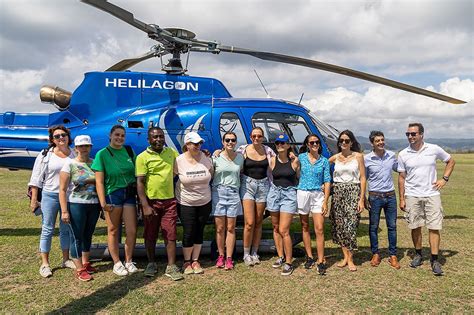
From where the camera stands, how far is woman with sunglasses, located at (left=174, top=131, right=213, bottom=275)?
4.80 meters

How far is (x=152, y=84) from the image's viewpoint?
682 cm

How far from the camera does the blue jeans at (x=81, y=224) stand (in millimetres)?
4613

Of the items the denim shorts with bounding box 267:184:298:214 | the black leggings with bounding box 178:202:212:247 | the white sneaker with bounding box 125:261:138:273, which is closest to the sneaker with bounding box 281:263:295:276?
the denim shorts with bounding box 267:184:298:214

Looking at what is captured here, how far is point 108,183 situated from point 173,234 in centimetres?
114

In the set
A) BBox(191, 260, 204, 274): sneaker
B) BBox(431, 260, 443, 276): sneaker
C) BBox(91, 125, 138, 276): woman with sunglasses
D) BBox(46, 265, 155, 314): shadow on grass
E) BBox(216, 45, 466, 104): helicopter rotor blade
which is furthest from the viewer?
BBox(216, 45, 466, 104): helicopter rotor blade

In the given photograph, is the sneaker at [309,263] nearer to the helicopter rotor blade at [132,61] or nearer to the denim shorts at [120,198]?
A: the denim shorts at [120,198]

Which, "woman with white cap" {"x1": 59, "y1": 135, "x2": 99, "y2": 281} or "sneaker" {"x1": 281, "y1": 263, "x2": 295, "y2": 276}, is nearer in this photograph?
"woman with white cap" {"x1": 59, "y1": 135, "x2": 99, "y2": 281}

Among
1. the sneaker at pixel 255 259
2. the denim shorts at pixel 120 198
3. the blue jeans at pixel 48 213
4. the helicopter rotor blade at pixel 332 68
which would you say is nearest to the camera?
the denim shorts at pixel 120 198

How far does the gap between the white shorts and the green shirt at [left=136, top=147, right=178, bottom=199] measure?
1.92m

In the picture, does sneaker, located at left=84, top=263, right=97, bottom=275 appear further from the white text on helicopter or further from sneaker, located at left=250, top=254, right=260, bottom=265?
the white text on helicopter

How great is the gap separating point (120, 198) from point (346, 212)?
10.8ft

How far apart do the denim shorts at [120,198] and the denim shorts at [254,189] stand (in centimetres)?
159

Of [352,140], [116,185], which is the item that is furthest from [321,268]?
[116,185]

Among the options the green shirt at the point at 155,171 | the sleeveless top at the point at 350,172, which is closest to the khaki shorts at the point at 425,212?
the sleeveless top at the point at 350,172
